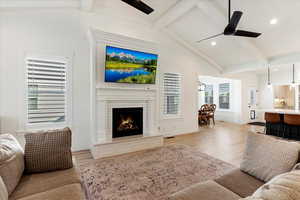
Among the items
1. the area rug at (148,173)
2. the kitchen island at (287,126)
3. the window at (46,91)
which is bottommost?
the area rug at (148,173)

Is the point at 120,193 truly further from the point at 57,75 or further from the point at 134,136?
the point at 57,75

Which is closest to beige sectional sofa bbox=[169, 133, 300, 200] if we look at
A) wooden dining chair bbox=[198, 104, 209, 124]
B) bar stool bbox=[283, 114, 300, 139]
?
bar stool bbox=[283, 114, 300, 139]

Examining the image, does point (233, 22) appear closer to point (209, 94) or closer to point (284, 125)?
point (284, 125)

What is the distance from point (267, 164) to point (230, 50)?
16.6ft

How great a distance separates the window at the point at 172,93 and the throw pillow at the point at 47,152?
3.87 m

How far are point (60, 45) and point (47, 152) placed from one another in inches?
116

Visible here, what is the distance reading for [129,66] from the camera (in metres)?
3.89

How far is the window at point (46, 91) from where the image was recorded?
11.3ft

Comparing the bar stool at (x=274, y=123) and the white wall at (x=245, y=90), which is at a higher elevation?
the white wall at (x=245, y=90)

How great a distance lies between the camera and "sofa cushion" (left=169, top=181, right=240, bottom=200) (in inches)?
49.9

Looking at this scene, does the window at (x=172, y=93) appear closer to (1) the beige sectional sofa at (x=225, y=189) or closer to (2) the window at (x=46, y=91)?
(2) the window at (x=46, y=91)

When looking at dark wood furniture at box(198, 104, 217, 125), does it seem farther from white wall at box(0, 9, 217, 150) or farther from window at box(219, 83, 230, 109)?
white wall at box(0, 9, 217, 150)

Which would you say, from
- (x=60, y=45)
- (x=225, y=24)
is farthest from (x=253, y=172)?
(x=60, y=45)

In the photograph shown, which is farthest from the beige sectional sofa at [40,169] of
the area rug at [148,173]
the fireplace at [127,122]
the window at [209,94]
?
the window at [209,94]
